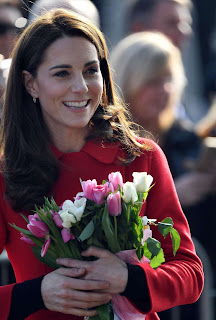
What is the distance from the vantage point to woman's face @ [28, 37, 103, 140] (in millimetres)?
2865

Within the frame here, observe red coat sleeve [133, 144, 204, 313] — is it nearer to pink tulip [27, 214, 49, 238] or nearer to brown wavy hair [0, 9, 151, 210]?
brown wavy hair [0, 9, 151, 210]

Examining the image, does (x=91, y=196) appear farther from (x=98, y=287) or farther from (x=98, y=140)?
(x=98, y=140)

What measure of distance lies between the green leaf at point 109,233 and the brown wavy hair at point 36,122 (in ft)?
1.34

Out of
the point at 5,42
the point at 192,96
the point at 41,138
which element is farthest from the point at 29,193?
A: the point at 192,96

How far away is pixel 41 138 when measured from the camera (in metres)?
3.02

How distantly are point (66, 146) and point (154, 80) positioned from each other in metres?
1.32

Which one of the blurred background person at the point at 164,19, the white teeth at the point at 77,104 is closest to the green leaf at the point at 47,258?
the white teeth at the point at 77,104

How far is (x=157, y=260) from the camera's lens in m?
2.68

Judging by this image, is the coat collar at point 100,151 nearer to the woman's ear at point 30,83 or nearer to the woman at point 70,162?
the woman at point 70,162

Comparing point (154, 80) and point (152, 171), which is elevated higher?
point (154, 80)

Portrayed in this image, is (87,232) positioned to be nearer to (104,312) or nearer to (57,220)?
(57,220)

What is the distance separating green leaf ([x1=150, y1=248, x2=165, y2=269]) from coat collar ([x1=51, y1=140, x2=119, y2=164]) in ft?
1.62

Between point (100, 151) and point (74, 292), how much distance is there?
66cm

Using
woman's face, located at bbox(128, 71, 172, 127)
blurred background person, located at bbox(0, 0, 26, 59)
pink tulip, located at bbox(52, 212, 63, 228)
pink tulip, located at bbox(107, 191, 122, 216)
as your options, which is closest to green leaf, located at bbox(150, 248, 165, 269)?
pink tulip, located at bbox(107, 191, 122, 216)
